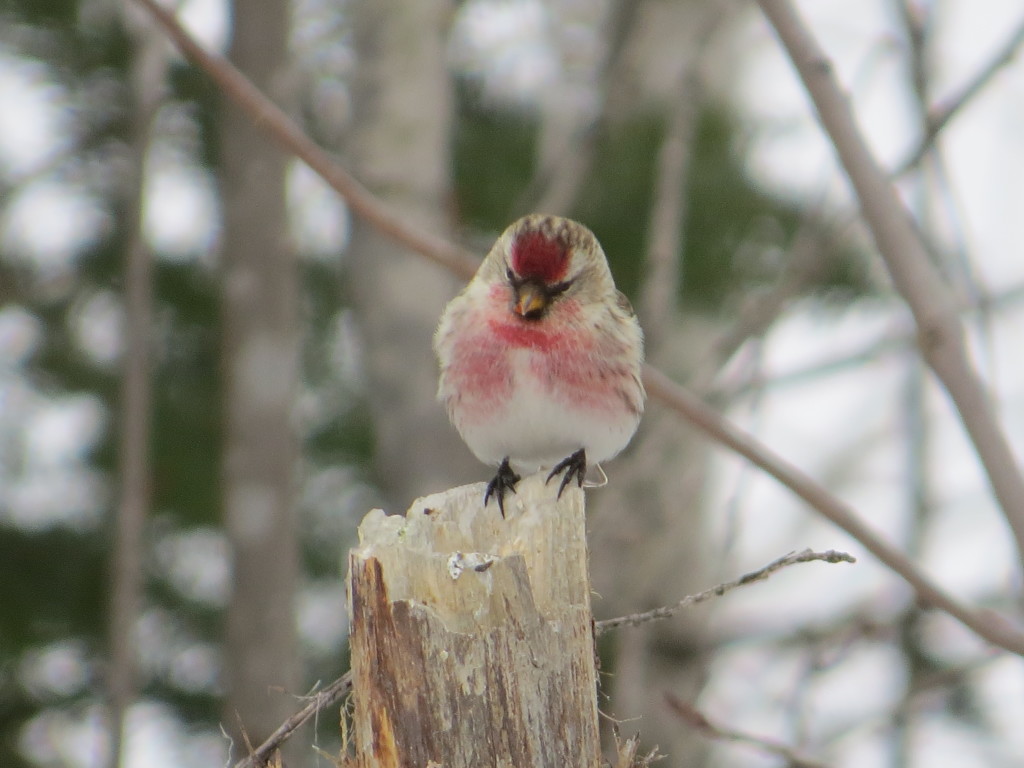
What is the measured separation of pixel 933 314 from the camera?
5.40ft

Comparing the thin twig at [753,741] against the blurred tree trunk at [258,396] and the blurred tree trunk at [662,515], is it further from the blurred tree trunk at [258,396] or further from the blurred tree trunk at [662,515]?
the blurred tree trunk at [662,515]

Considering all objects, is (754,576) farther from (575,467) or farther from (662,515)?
(662,515)

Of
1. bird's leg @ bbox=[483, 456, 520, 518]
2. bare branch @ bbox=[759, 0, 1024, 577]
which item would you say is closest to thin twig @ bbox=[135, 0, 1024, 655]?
bare branch @ bbox=[759, 0, 1024, 577]

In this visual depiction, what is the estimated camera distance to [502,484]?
99.1 inches

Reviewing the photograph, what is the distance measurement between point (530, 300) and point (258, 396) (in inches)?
44.2

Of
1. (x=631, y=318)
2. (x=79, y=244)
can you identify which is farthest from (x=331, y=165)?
(x=79, y=244)

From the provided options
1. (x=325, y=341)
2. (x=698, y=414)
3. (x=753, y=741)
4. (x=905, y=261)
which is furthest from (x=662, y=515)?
(x=905, y=261)

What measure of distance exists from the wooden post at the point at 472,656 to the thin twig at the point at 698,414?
297mm

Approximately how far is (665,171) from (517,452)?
95 cm

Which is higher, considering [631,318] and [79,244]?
[79,244]

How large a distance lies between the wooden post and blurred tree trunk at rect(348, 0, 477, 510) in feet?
6.96

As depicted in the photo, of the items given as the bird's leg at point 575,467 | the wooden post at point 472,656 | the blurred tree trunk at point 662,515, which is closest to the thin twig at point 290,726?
the wooden post at point 472,656

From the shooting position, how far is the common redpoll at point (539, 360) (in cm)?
293

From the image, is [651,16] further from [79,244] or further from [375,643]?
[375,643]
